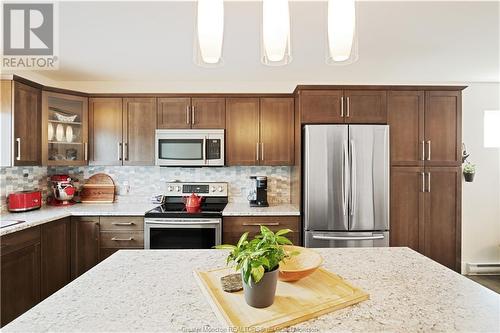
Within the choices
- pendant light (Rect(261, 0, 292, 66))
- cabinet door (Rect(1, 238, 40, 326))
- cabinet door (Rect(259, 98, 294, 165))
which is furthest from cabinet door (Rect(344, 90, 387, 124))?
cabinet door (Rect(1, 238, 40, 326))

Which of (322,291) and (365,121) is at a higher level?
(365,121)

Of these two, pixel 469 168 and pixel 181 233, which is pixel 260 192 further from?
pixel 469 168

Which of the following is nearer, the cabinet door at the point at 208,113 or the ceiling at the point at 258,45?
the ceiling at the point at 258,45

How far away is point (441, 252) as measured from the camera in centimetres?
273

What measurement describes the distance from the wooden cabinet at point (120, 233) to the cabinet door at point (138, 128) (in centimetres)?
71

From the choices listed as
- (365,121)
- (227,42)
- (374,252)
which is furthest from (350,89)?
(374,252)

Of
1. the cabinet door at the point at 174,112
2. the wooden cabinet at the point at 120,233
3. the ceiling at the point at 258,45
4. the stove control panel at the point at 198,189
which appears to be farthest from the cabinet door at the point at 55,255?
the ceiling at the point at 258,45

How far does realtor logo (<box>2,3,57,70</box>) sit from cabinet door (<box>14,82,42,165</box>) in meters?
0.28

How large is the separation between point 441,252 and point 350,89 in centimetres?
196

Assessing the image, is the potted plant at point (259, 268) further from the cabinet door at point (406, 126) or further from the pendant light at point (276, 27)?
the cabinet door at point (406, 126)

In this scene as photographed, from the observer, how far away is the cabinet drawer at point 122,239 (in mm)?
2689

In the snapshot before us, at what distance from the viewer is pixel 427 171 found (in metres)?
2.71

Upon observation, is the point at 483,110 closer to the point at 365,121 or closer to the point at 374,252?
the point at 365,121

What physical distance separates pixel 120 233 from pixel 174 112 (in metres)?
1.45
